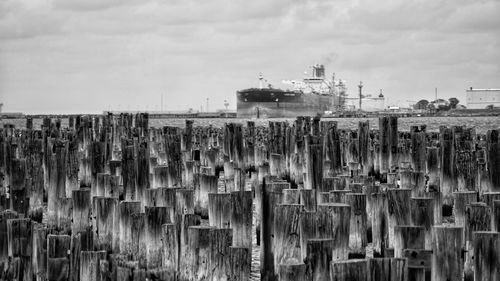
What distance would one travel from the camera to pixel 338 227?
376 inches

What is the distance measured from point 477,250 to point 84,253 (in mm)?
3759

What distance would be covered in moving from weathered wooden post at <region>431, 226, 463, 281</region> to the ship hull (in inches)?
5370

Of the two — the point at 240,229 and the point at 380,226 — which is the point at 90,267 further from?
the point at 380,226

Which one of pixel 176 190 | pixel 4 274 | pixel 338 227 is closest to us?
pixel 338 227

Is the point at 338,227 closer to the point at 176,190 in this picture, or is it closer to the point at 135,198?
the point at 176,190

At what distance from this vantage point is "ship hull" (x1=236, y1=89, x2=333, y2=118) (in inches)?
5743

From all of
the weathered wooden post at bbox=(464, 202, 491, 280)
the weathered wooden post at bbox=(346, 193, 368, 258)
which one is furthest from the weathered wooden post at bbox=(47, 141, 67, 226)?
the weathered wooden post at bbox=(464, 202, 491, 280)

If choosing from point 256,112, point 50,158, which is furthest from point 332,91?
point 50,158

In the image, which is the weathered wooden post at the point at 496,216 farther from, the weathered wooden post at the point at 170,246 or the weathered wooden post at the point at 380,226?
the weathered wooden post at the point at 170,246

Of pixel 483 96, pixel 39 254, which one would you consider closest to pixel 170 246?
pixel 39 254

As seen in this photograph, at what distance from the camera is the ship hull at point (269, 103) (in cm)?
14588

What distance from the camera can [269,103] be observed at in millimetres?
146375

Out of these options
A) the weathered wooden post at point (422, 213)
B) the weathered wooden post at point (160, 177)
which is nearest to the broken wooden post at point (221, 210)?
the weathered wooden post at point (422, 213)

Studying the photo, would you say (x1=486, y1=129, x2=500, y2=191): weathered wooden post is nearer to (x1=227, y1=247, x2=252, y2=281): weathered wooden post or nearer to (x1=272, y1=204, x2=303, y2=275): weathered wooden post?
(x1=272, y1=204, x2=303, y2=275): weathered wooden post
